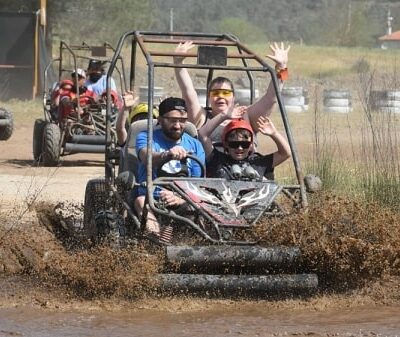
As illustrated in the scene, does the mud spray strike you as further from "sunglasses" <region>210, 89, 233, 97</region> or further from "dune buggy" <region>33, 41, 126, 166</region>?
Answer: "dune buggy" <region>33, 41, 126, 166</region>

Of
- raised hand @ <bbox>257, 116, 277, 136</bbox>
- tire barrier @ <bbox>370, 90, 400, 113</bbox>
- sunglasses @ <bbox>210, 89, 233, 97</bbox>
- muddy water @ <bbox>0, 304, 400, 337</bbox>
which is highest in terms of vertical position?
sunglasses @ <bbox>210, 89, 233, 97</bbox>

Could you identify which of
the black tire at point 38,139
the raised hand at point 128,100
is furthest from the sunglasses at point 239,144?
the black tire at point 38,139

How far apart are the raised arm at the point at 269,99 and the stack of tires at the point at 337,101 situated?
1882 cm

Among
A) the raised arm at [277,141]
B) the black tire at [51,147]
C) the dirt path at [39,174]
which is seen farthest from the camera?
the black tire at [51,147]

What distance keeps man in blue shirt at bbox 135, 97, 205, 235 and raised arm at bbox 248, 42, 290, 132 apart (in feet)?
1.99

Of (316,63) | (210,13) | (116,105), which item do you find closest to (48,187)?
(116,105)

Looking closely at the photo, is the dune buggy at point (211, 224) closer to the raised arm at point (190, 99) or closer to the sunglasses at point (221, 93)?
the sunglasses at point (221, 93)

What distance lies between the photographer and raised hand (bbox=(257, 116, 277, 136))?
8430 millimetres

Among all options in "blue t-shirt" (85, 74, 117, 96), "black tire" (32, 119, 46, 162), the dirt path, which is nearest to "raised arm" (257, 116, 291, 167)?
the dirt path

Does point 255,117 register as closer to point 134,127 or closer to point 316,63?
point 134,127

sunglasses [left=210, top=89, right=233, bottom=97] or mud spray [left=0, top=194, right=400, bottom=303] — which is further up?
sunglasses [left=210, top=89, right=233, bottom=97]

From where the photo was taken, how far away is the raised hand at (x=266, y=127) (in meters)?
8.43

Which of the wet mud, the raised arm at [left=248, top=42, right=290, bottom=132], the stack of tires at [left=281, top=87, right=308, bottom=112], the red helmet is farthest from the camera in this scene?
the stack of tires at [left=281, top=87, right=308, bottom=112]

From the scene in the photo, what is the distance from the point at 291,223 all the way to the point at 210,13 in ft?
280
